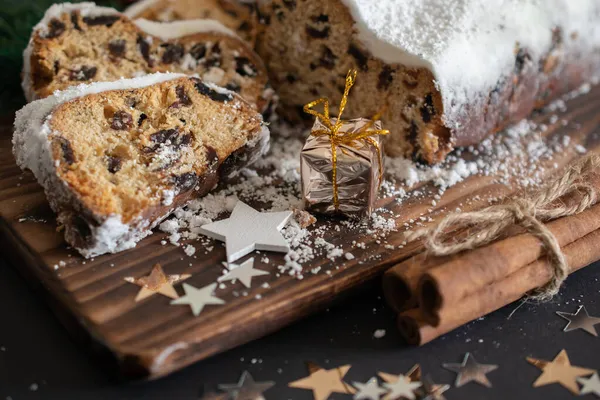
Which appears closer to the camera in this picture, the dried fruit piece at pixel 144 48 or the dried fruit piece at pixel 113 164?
the dried fruit piece at pixel 113 164

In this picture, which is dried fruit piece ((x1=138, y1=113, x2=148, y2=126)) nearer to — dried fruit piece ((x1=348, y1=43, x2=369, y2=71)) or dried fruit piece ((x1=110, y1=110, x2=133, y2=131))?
dried fruit piece ((x1=110, y1=110, x2=133, y2=131))

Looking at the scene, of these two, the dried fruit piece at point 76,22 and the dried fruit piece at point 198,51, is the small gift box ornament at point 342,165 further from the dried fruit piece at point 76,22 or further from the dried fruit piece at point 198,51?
the dried fruit piece at point 76,22

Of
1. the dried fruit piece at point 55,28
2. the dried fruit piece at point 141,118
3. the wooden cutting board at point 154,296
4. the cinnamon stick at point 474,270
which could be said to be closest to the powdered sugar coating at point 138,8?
the dried fruit piece at point 55,28

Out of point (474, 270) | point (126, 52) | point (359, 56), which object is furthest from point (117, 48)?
point (474, 270)

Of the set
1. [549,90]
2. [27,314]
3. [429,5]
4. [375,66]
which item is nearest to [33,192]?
[27,314]

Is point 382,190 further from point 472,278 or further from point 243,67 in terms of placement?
point 243,67
